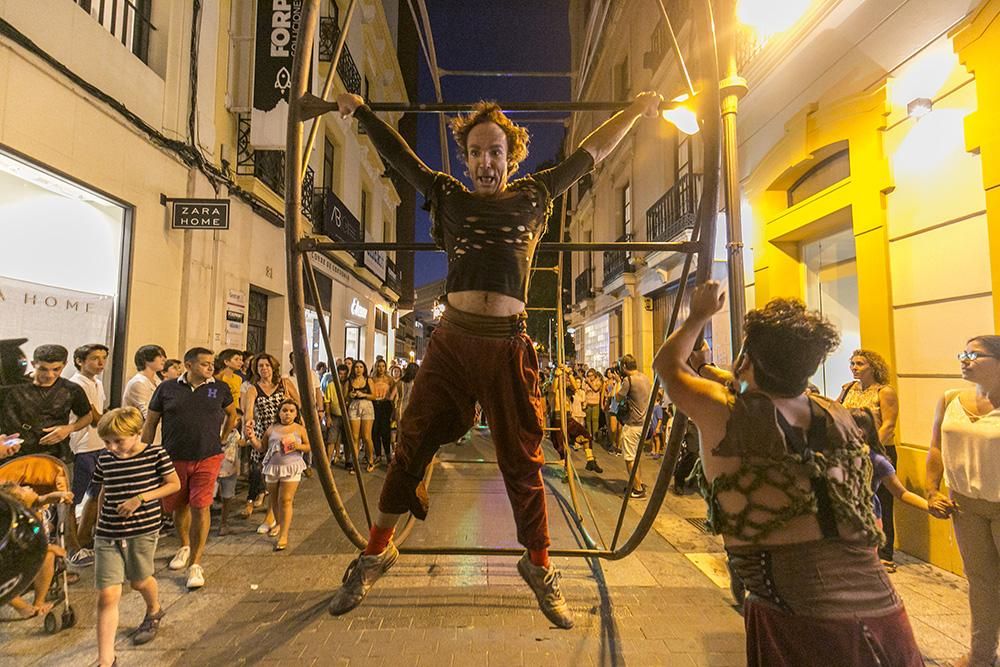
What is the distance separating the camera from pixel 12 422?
11.9ft

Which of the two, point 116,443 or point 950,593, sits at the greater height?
point 116,443

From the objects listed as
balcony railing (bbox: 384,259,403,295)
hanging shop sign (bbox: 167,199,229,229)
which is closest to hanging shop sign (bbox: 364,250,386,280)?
balcony railing (bbox: 384,259,403,295)

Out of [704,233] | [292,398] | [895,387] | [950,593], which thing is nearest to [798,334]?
[704,233]

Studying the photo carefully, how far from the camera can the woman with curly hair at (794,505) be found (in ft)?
4.23

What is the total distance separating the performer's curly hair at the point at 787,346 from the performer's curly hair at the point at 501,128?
50.1 inches

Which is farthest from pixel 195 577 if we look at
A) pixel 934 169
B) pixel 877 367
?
pixel 934 169

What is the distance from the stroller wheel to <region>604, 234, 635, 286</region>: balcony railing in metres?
11.6

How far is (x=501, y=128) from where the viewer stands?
7.09ft

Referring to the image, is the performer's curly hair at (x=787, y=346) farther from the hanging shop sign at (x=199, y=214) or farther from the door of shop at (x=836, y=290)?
the hanging shop sign at (x=199, y=214)

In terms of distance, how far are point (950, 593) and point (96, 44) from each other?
28.8 feet

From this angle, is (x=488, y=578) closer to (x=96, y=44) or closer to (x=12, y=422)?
(x=12, y=422)

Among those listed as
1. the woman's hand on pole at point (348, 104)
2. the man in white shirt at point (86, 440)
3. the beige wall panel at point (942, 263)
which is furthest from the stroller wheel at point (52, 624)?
the beige wall panel at point (942, 263)

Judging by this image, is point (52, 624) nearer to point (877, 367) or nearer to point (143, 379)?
Result: point (143, 379)

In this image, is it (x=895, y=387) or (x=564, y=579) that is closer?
(x=564, y=579)
